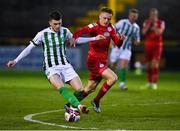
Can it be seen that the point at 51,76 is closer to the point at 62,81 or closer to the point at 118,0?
the point at 62,81

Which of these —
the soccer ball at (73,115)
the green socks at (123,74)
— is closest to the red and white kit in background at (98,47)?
the soccer ball at (73,115)

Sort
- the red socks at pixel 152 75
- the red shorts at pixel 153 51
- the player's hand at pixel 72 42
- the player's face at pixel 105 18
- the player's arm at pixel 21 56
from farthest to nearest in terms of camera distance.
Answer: the red shorts at pixel 153 51 < the red socks at pixel 152 75 < the player's face at pixel 105 18 < the player's hand at pixel 72 42 < the player's arm at pixel 21 56

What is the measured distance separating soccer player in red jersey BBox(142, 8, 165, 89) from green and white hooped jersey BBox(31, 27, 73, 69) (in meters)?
7.98

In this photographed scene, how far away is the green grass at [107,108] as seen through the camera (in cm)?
977

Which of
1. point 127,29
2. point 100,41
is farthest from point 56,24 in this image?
point 127,29

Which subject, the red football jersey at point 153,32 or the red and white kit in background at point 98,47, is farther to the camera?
the red football jersey at point 153,32

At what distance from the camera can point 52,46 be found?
10750mm

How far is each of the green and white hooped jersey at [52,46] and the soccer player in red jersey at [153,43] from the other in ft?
26.2

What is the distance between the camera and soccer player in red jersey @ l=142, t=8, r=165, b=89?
1864cm

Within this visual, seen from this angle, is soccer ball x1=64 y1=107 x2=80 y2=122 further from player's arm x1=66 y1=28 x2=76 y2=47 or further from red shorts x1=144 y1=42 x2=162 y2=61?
red shorts x1=144 y1=42 x2=162 y2=61

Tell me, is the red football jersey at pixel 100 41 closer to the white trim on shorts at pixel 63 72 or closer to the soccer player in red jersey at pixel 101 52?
the soccer player in red jersey at pixel 101 52

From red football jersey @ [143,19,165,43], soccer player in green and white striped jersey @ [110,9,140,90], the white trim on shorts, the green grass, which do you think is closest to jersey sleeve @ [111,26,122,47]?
the green grass

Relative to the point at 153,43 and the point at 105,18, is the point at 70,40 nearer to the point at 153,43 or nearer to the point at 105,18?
the point at 105,18

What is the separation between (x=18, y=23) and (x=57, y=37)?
2061cm
